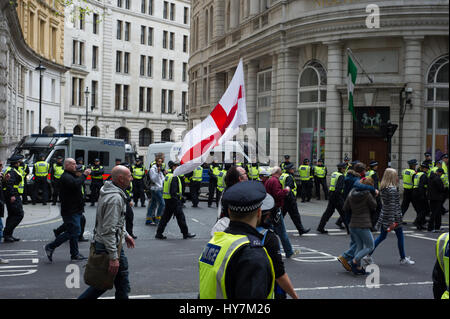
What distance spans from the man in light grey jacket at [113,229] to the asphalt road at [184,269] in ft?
4.43

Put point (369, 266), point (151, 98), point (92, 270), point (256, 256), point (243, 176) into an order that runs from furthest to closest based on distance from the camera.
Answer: point (151, 98), point (369, 266), point (243, 176), point (92, 270), point (256, 256)

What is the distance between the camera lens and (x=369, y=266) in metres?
9.55

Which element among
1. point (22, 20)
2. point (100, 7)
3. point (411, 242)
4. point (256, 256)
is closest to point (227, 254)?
point (256, 256)

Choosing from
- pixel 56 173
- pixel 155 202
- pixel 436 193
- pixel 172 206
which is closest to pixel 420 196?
pixel 436 193

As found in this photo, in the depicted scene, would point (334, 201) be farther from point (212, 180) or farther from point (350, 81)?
point (350, 81)

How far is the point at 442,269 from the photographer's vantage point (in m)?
3.89

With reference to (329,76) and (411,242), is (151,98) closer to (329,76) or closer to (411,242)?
(329,76)

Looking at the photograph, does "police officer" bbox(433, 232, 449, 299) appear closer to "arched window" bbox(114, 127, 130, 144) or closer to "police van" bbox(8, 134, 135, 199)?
"police van" bbox(8, 134, 135, 199)

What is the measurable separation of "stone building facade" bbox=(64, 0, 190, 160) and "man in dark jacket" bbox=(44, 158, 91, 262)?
4740cm

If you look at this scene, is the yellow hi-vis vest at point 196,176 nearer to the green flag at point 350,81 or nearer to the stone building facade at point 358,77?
the stone building facade at point 358,77

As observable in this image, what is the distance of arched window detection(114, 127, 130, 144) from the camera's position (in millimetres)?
62969

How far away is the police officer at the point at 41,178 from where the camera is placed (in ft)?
68.5

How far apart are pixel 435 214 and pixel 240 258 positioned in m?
12.6

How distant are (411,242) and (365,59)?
12561 millimetres
